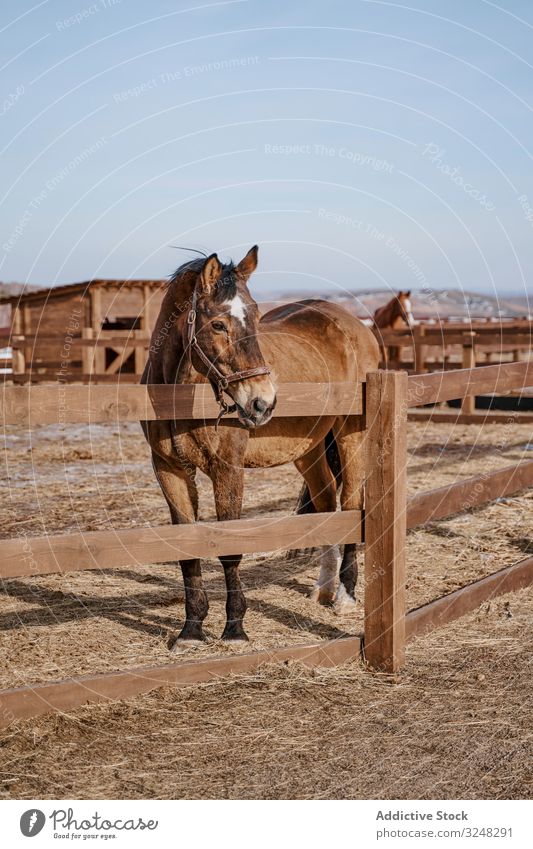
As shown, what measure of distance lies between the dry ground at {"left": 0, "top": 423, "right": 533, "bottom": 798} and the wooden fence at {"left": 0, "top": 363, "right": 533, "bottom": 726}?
97 mm

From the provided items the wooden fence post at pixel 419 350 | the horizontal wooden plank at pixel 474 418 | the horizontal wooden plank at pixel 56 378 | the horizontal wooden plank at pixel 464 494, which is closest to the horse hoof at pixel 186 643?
the horizontal wooden plank at pixel 464 494

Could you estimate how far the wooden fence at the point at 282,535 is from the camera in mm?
3543

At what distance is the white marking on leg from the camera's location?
18.5 feet

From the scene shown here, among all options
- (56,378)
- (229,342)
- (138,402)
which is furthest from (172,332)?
(56,378)

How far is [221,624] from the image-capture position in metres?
5.03

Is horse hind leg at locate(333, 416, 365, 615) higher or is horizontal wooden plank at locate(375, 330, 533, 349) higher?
horizontal wooden plank at locate(375, 330, 533, 349)

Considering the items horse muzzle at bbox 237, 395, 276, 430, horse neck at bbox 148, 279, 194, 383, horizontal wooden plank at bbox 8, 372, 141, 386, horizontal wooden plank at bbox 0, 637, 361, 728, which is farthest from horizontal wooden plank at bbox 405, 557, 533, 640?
horizontal wooden plank at bbox 8, 372, 141, 386

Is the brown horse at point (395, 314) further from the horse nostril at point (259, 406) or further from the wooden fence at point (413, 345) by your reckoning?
the horse nostril at point (259, 406)

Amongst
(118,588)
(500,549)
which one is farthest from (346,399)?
(500,549)

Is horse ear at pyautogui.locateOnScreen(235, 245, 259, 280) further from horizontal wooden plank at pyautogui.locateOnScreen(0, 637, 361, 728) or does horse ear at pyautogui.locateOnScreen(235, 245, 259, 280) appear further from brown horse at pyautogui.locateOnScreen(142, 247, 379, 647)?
horizontal wooden plank at pyautogui.locateOnScreen(0, 637, 361, 728)

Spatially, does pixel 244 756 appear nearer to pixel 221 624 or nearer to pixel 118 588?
pixel 221 624

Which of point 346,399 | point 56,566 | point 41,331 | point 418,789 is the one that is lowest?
point 418,789

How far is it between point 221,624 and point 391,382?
71.9 inches

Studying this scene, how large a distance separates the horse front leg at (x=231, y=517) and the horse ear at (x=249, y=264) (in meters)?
1.02
